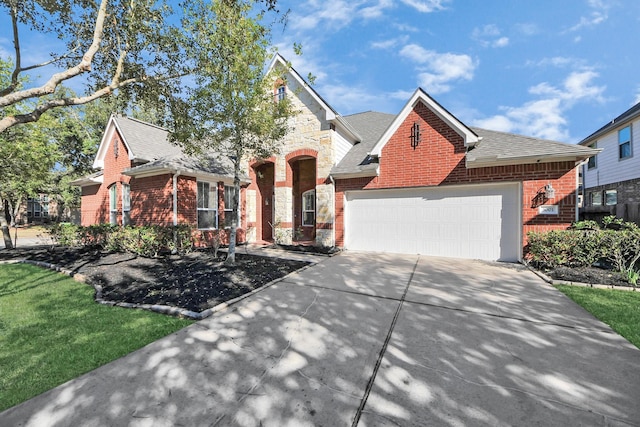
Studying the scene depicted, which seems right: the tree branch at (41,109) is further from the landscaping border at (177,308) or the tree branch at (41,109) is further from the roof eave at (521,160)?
the roof eave at (521,160)

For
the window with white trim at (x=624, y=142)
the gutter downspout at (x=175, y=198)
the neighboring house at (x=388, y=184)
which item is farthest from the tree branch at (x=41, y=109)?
the window with white trim at (x=624, y=142)

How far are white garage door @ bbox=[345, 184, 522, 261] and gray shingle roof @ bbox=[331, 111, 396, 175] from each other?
106cm

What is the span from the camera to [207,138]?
772cm

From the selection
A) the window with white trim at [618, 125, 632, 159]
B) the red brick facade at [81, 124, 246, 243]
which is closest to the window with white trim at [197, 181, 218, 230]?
the red brick facade at [81, 124, 246, 243]

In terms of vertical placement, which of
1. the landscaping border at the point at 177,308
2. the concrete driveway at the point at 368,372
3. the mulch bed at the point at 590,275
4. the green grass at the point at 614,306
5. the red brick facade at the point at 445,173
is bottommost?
the concrete driveway at the point at 368,372

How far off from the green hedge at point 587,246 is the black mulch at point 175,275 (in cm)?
707

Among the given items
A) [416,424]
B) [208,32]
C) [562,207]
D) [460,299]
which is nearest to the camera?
[416,424]

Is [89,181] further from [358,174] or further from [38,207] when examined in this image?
[38,207]

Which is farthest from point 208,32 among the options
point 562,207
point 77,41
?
point 562,207

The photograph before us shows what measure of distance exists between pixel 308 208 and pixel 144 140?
9.08 metres

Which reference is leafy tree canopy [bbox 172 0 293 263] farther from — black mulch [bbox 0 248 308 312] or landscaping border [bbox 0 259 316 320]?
landscaping border [bbox 0 259 316 320]

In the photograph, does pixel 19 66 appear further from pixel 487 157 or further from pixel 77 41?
pixel 487 157

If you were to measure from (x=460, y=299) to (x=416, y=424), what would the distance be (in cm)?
346

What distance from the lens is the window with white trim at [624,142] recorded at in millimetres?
13241
